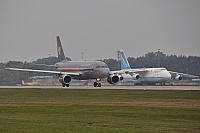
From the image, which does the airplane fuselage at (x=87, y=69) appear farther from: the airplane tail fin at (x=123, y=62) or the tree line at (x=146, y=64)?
the tree line at (x=146, y=64)

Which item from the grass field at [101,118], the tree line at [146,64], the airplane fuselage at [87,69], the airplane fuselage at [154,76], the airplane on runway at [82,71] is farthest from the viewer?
the tree line at [146,64]

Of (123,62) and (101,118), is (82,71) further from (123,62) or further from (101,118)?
(101,118)

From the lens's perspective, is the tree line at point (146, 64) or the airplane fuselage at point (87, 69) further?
the tree line at point (146, 64)

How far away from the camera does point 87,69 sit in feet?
325

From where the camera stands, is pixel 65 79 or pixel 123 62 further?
pixel 123 62

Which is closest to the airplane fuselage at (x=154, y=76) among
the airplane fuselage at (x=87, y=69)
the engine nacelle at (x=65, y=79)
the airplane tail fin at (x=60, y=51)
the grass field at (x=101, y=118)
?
the airplane tail fin at (x=60, y=51)

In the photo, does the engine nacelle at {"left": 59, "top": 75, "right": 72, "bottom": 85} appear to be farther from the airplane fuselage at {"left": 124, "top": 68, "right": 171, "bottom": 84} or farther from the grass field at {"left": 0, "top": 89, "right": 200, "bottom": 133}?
the grass field at {"left": 0, "top": 89, "right": 200, "bottom": 133}

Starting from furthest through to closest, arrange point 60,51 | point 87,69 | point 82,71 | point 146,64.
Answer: point 146,64 → point 60,51 → point 82,71 → point 87,69

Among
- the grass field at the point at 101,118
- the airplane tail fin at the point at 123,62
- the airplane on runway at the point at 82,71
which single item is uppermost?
the airplane tail fin at the point at 123,62

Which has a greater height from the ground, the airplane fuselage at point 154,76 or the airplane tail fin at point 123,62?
the airplane tail fin at point 123,62

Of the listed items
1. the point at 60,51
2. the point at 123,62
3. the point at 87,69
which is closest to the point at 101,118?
the point at 87,69

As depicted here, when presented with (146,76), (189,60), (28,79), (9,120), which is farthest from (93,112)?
(189,60)

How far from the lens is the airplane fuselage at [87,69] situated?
98.4 meters

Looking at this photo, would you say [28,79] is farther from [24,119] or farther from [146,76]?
[24,119]
